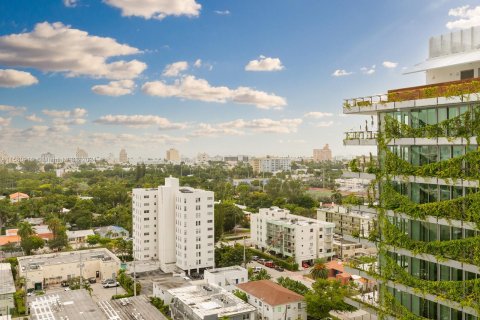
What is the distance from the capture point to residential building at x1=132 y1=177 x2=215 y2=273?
24.5m

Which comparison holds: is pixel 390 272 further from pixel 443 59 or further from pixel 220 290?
pixel 220 290

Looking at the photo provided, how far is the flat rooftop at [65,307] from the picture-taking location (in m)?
15.9

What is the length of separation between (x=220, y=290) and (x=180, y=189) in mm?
9686

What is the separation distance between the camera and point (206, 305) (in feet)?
55.1

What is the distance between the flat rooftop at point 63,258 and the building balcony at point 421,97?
64.5ft

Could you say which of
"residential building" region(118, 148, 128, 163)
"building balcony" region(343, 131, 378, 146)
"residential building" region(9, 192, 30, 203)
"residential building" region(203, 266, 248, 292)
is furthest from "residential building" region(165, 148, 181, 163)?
"building balcony" region(343, 131, 378, 146)

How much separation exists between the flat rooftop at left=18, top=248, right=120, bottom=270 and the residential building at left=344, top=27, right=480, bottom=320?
19378 mm

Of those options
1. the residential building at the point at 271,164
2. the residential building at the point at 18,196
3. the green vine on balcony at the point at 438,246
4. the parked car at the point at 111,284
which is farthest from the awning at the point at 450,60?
the residential building at the point at 271,164

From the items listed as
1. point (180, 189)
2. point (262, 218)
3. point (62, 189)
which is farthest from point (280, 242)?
point (62, 189)

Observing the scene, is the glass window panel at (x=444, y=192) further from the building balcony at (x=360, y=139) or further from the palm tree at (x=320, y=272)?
the palm tree at (x=320, y=272)

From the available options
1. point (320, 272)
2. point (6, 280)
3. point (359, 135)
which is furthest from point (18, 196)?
point (359, 135)

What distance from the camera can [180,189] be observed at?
27.1 metres

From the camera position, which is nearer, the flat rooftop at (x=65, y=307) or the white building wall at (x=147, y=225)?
the flat rooftop at (x=65, y=307)

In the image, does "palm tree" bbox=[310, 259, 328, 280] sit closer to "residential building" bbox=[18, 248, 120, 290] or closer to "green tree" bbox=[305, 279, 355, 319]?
"green tree" bbox=[305, 279, 355, 319]
